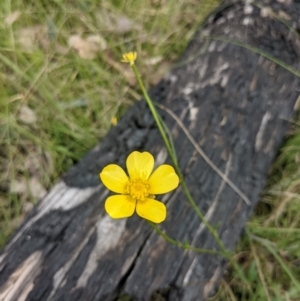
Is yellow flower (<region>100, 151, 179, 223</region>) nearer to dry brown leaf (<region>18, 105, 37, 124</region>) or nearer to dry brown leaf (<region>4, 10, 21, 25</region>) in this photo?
dry brown leaf (<region>18, 105, 37, 124</region>)

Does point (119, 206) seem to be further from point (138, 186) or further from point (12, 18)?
point (12, 18)

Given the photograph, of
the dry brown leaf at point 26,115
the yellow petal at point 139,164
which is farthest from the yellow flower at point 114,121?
the yellow petal at point 139,164

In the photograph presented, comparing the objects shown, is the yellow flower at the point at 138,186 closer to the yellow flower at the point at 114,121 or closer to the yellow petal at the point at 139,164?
the yellow petal at the point at 139,164

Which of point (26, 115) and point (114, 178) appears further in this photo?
point (26, 115)

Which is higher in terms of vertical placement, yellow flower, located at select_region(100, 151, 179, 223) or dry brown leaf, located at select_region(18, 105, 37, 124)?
dry brown leaf, located at select_region(18, 105, 37, 124)

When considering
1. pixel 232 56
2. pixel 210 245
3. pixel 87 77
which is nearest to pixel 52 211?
pixel 210 245

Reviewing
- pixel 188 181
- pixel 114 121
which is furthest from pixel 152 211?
pixel 114 121

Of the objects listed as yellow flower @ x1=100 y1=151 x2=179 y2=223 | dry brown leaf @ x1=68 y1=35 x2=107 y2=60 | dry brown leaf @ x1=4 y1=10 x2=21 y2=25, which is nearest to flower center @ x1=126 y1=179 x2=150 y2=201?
yellow flower @ x1=100 y1=151 x2=179 y2=223
